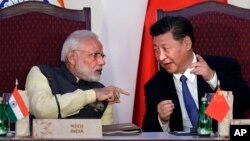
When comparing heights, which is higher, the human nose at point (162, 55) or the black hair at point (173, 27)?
Result: the black hair at point (173, 27)

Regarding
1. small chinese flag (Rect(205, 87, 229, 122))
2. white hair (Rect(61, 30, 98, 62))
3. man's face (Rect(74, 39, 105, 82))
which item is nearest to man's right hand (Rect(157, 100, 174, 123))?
small chinese flag (Rect(205, 87, 229, 122))

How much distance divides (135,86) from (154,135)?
5.52 feet

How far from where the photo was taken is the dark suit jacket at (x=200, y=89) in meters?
2.69

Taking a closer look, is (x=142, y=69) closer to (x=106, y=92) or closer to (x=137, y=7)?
(x=137, y=7)

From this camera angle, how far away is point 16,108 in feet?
6.97

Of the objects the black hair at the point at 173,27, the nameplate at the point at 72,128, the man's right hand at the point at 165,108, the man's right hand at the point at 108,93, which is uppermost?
the black hair at the point at 173,27

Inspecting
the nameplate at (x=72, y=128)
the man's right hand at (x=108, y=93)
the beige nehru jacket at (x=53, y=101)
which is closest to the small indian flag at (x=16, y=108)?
the nameplate at (x=72, y=128)

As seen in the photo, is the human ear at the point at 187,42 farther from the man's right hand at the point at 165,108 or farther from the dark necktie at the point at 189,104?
the man's right hand at the point at 165,108

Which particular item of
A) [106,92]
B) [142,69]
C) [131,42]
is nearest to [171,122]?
[106,92]

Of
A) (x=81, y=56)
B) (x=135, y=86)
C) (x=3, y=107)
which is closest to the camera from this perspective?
(x=3, y=107)

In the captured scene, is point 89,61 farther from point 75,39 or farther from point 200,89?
point 200,89

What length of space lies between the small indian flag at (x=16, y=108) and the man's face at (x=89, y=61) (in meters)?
0.78

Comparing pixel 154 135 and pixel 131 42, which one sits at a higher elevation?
pixel 131 42

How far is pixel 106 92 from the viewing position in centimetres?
266
